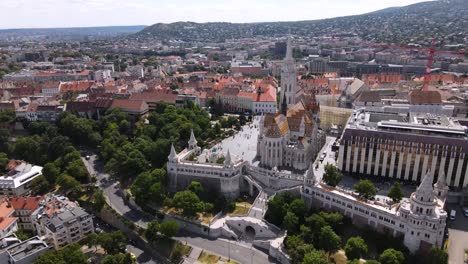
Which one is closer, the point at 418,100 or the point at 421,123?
the point at 421,123

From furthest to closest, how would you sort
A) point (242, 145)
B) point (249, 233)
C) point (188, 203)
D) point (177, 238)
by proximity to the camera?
point (242, 145) < point (188, 203) < point (177, 238) < point (249, 233)

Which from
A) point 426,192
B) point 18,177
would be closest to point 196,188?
point 426,192

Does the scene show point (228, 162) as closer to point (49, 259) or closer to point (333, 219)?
point (333, 219)

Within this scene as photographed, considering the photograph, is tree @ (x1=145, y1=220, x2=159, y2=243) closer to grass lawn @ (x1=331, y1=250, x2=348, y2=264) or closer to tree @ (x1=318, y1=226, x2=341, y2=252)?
tree @ (x1=318, y1=226, x2=341, y2=252)

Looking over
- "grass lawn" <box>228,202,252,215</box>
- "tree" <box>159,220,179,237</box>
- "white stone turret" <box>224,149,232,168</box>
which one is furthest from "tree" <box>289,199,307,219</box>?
"tree" <box>159,220,179,237</box>

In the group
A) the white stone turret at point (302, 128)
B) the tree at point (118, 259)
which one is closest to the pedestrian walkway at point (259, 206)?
the white stone turret at point (302, 128)

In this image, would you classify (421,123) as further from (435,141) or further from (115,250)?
(115,250)

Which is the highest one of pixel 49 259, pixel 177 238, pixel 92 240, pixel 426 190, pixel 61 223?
pixel 426 190

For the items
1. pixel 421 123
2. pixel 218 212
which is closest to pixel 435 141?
pixel 421 123

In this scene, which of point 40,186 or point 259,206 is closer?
point 259,206
